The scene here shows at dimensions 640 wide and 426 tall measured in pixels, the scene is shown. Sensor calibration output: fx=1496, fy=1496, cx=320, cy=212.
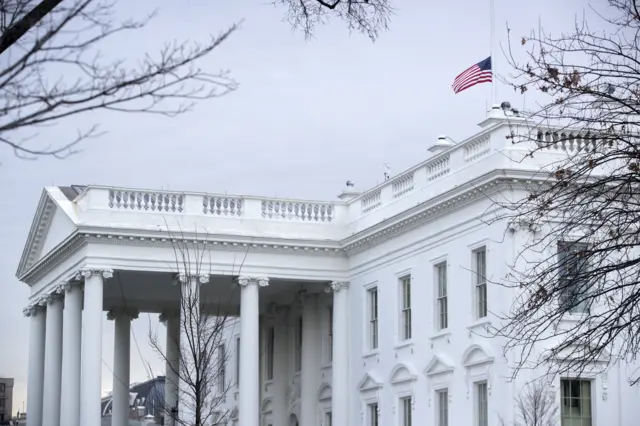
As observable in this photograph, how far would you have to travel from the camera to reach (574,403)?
1542 inches

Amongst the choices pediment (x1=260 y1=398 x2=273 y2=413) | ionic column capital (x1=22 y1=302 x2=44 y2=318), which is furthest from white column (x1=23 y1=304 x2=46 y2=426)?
pediment (x1=260 y1=398 x2=273 y2=413)

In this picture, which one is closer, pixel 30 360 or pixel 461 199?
pixel 461 199

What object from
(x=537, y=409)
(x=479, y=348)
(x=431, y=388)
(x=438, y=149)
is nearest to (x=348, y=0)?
(x=537, y=409)

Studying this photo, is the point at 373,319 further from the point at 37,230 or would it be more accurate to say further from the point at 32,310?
the point at 32,310

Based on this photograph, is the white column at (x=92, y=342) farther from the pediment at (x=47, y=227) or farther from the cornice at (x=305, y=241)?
the pediment at (x=47, y=227)

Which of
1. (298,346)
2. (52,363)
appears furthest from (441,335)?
(52,363)

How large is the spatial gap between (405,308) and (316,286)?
319 inches

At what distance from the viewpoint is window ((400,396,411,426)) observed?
45.9 m

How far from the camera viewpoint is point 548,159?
39.9m

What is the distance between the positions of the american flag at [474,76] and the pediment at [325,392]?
1408cm

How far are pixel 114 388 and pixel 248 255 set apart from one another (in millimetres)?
11440

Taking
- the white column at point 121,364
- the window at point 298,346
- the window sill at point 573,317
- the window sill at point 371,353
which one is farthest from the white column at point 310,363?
the window sill at point 573,317

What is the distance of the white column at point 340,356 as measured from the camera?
50281 mm

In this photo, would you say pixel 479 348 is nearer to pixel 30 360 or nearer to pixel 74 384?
pixel 74 384
